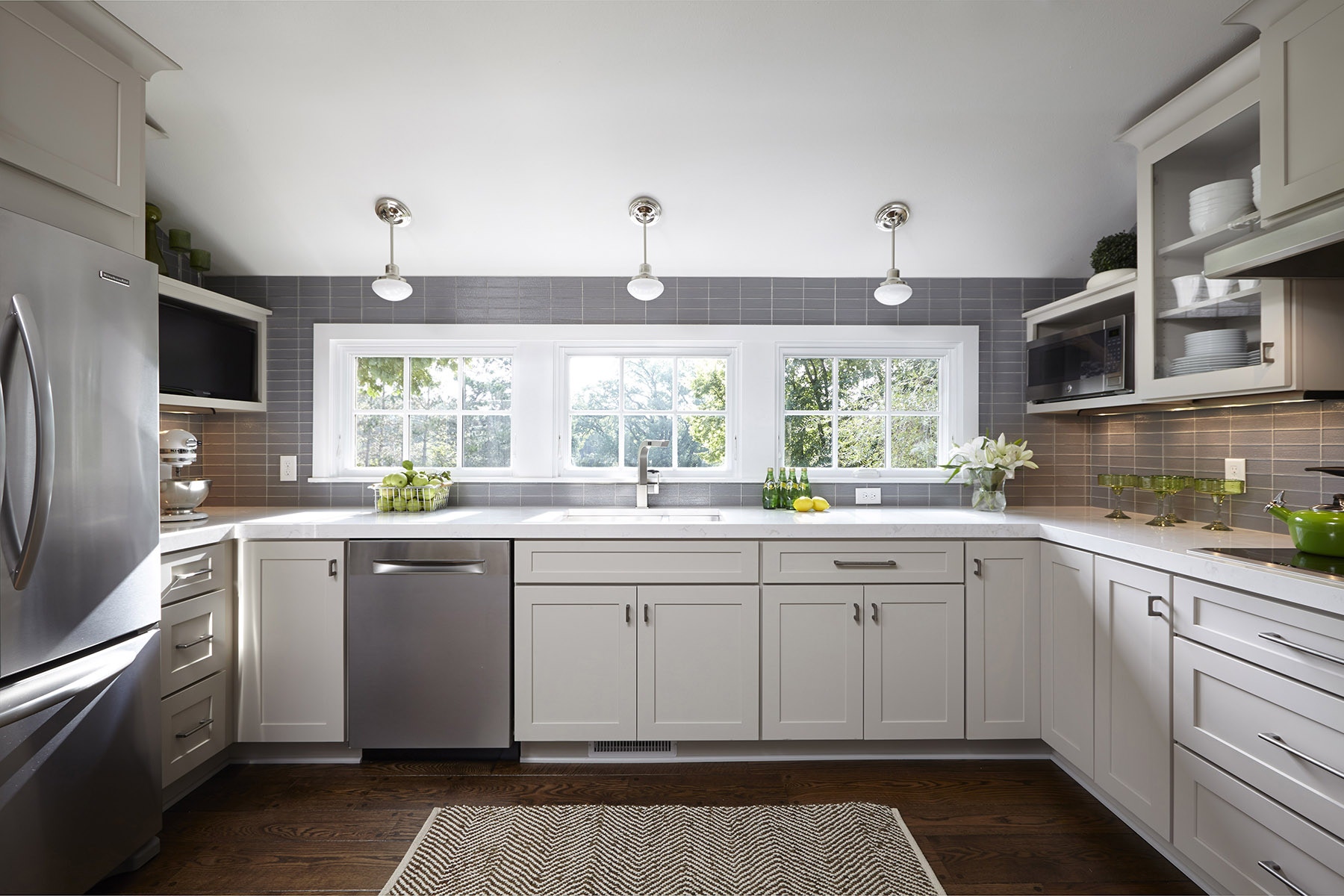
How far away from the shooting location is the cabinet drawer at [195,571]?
81.4 inches

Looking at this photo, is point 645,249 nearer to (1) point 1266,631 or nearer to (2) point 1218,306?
(2) point 1218,306

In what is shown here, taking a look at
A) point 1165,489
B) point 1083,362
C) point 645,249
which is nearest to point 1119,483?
point 1165,489

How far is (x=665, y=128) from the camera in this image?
227 cm

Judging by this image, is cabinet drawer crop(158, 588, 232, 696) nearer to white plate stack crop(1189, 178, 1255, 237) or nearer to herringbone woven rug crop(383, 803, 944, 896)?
herringbone woven rug crop(383, 803, 944, 896)

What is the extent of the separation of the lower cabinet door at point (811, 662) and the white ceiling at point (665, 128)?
5.06 feet

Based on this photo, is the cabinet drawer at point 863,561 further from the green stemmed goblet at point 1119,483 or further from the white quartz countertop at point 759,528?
the green stemmed goblet at point 1119,483

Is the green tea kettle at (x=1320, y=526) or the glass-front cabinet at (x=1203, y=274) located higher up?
the glass-front cabinet at (x=1203, y=274)

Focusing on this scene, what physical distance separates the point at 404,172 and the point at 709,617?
6.82 feet

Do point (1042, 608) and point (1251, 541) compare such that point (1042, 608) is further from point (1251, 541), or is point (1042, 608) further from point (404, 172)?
point (404, 172)

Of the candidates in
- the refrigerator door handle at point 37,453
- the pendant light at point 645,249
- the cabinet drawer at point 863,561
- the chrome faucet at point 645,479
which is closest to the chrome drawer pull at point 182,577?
the refrigerator door handle at point 37,453

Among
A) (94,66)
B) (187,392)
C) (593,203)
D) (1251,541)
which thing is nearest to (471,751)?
(187,392)

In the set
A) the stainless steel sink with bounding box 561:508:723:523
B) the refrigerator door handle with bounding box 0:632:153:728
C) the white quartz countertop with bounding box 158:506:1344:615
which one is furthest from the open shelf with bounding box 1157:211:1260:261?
the refrigerator door handle with bounding box 0:632:153:728

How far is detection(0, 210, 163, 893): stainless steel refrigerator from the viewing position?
1.44 metres

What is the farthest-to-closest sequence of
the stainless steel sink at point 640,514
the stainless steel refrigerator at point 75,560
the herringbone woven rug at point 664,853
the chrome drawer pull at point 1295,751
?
the stainless steel sink at point 640,514 → the herringbone woven rug at point 664,853 → the stainless steel refrigerator at point 75,560 → the chrome drawer pull at point 1295,751
